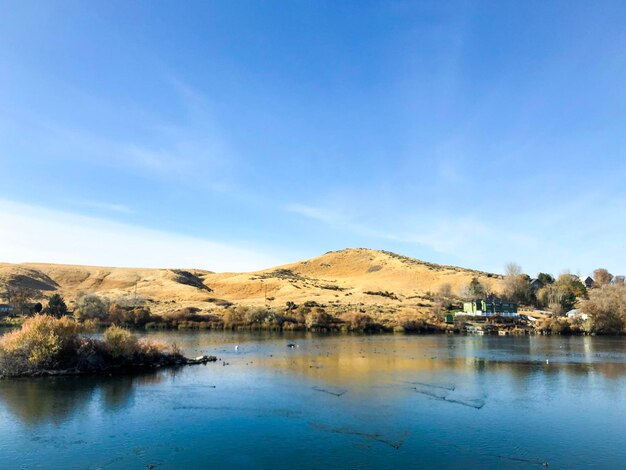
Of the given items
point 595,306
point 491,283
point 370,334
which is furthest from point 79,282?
point 595,306

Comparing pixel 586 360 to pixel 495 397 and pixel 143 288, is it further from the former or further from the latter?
pixel 143 288

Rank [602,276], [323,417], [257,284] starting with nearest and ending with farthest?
1. [323,417]
2. [257,284]
3. [602,276]

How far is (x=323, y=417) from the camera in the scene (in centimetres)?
2609

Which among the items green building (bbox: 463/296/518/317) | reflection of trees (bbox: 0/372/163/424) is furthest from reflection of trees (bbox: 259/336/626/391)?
green building (bbox: 463/296/518/317)

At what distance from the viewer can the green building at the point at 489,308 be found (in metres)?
106

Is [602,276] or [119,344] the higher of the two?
[602,276]

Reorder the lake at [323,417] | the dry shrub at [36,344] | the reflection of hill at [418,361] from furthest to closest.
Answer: the reflection of hill at [418,361] → the dry shrub at [36,344] → the lake at [323,417]

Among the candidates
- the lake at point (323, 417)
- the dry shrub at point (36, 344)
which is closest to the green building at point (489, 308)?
the lake at point (323, 417)

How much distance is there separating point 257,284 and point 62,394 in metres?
118

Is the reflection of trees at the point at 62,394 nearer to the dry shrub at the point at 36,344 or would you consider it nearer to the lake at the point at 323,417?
the lake at the point at 323,417

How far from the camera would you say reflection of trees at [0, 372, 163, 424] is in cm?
2653

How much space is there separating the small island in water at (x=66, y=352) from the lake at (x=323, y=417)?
2.54 m

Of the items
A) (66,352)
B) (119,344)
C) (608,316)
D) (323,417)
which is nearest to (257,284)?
(608,316)

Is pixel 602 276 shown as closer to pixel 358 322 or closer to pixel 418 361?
pixel 358 322
